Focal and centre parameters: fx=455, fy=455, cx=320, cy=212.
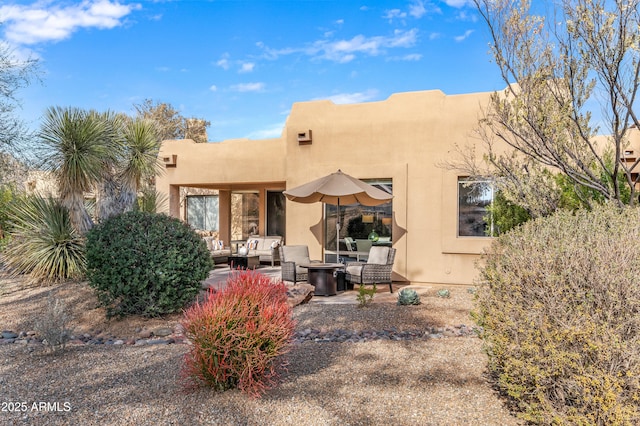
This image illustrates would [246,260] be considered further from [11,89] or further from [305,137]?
[11,89]

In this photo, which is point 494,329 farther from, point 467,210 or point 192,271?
point 467,210

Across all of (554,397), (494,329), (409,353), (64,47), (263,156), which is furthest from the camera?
(64,47)

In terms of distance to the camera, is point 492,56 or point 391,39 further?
point 391,39

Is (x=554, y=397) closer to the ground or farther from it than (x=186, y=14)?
closer to the ground

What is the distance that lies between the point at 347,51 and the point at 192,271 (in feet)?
43.2

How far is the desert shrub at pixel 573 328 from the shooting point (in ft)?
9.16

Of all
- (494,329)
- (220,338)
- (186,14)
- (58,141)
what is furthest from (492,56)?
(186,14)

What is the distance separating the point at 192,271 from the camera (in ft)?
22.7

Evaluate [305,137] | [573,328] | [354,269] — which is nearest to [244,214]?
[305,137]

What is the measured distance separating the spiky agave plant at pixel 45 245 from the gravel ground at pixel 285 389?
436 centimetres

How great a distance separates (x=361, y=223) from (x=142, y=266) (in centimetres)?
655

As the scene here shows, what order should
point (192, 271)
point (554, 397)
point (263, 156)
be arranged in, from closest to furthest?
point (554, 397), point (192, 271), point (263, 156)

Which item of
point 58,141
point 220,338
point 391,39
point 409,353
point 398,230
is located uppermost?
point 391,39

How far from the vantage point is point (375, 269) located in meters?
9.64
